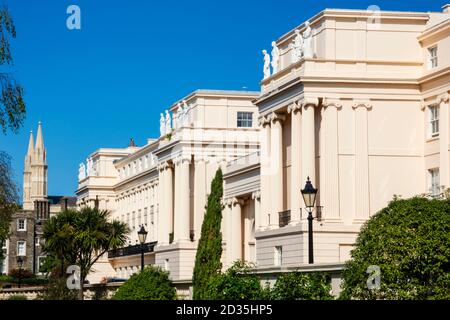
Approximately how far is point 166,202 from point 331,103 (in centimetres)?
3461

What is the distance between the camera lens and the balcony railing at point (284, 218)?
199 feet

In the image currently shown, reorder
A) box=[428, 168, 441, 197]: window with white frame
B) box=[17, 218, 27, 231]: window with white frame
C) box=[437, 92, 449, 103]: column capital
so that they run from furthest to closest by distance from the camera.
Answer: box=[17, 218, 27, 231]: window with white frame < box=[428, 168, 441, 197]: window with white frame < box=[437, 92, 449, 103]: column capital

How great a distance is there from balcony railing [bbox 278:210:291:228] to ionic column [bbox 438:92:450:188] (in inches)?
343

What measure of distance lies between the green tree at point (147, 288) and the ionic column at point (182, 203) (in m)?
29.9

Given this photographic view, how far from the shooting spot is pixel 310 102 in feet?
193

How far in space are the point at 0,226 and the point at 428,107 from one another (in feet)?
98.5

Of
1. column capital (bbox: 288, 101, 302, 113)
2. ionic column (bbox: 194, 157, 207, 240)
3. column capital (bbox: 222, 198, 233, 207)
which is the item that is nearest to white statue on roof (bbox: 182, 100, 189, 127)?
ionic column (bbox: 194, 157, 207, 240)

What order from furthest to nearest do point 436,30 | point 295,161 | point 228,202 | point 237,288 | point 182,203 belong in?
1. point 182,203
2. point 228,202
3. point 295,161
4. point 436,30
5. point 237,288

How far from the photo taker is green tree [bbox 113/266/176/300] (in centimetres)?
5391

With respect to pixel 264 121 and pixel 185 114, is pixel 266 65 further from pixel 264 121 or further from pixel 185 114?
pixel 185 114

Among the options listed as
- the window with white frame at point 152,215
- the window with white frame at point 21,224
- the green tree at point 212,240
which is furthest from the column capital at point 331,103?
the window with white frame at point 21,224

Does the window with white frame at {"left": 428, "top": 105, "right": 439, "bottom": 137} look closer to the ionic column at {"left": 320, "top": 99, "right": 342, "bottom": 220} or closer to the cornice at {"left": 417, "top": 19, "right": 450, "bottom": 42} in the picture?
the cornice at {"left": 417, "top": 19, "right": 450, "bottom": 42}

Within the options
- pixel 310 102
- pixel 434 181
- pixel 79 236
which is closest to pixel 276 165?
pixel 310 102
